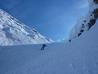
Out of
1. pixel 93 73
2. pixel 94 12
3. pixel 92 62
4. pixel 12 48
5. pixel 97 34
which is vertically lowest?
pixel 93 73

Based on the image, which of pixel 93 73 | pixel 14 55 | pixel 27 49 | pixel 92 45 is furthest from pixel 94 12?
pixel 93 73

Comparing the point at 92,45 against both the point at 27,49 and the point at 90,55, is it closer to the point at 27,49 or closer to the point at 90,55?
the point at 90,55

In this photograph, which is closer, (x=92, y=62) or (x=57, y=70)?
(x=92, y=62)

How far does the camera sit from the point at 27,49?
38.6m

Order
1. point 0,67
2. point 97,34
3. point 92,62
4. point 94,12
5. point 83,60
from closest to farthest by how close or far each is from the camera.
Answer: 1. point 92,62
2. point 83,60
3. point 97,34
4. point 0,67
5. point 94,12

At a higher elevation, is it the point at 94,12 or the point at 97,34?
the point at 94,12

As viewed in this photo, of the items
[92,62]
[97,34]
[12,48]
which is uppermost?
[12,48]

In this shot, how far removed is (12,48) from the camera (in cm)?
4125

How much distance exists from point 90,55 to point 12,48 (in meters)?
27.6

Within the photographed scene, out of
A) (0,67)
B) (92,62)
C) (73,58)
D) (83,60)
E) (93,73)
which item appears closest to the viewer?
(93,73)

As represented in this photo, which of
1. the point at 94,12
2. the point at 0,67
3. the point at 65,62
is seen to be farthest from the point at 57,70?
the point at 94,12

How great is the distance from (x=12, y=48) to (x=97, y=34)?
2485 centimetres

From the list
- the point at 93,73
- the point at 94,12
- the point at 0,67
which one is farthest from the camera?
the point at 94,12

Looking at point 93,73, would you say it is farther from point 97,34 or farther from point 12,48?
point 12,48
